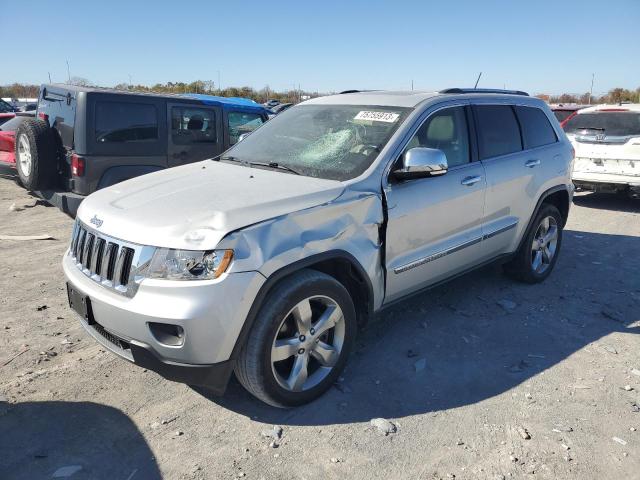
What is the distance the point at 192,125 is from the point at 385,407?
205 inches

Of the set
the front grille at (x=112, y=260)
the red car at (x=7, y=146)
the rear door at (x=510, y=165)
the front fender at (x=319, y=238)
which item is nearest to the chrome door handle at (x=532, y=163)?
the rear door at (x=510, y=165)

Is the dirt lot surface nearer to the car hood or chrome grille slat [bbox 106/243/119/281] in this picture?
chrome grille slat [bbox 106/243/119/281]

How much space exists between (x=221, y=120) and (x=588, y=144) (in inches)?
241

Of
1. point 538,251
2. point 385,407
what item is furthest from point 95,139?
point 538,251

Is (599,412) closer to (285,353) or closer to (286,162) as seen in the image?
(285,353)

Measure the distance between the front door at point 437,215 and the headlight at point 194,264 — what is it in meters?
1.21

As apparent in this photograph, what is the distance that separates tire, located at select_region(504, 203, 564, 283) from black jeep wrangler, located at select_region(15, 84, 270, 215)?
4386 mm

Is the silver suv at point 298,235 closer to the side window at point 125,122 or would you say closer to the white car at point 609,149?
the side window at point 125,122

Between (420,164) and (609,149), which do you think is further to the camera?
(609,149)

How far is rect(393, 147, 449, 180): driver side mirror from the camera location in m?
3.38

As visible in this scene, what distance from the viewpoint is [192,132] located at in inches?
282

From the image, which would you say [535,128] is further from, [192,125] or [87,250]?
[192,125]

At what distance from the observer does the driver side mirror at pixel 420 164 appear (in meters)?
3.38

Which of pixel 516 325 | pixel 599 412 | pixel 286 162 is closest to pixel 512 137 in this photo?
pixel 516 325
